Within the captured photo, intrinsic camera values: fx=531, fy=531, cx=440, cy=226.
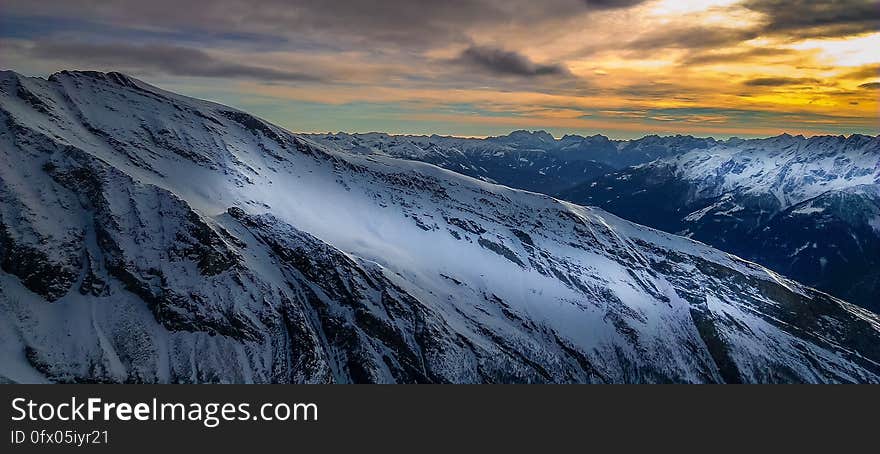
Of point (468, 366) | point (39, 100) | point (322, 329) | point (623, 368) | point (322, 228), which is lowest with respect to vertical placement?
point (623, 368)

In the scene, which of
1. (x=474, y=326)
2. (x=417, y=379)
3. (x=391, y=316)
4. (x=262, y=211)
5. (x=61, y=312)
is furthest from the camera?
(x=262, y=211)

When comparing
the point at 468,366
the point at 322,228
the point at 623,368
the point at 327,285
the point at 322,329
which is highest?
the point at 322,228

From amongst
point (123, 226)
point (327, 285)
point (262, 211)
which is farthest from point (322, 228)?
point (123, 226)

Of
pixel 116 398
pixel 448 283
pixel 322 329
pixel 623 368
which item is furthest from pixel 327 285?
pixel 116 398

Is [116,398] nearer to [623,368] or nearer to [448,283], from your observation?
[448,283]

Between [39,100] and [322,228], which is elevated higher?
[39,100]

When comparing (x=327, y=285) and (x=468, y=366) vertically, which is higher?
(x=327, y=285)

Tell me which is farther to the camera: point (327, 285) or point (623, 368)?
point (623, 368)

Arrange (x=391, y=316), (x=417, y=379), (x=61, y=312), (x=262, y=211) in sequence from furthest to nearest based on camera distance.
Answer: (x=262, y=211), (x=391, y=316), (x=417, y=379), (x=61, y=312)

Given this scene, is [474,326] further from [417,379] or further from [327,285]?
[327,285]
